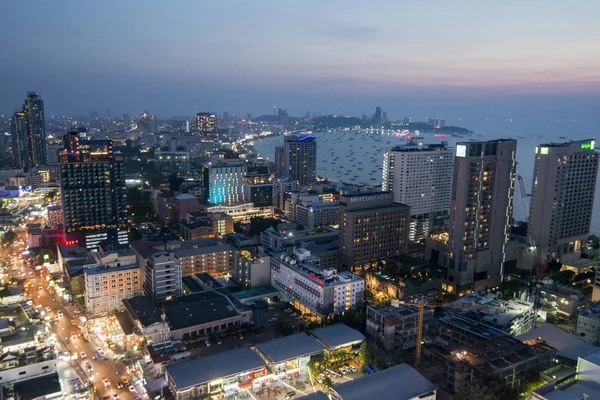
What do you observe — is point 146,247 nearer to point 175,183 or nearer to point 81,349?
point 81,349

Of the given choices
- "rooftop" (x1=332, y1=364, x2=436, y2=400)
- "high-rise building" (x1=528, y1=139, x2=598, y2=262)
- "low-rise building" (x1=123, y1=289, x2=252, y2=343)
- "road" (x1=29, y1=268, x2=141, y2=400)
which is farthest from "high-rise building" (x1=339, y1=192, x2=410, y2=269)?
"road" (x1=29, y1=268, x2=141, y2=400)

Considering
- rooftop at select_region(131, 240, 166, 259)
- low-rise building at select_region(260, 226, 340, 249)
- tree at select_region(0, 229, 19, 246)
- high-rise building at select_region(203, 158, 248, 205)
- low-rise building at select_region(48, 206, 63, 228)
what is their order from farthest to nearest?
high-rise building at select_region(203, 158, 248, 205), low-rise building at select_region(48, 206, 63, 228), tree at select_region(0, 229, 19, 246), low-rise building at select_region(260, 226, 340, 249), rooftop at select_region(131, 240, 166, 259)

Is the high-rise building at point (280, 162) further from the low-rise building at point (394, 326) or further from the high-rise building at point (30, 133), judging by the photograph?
the high-rise building at point (30, 133)

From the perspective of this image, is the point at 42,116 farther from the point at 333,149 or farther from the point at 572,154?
the point at 572,154

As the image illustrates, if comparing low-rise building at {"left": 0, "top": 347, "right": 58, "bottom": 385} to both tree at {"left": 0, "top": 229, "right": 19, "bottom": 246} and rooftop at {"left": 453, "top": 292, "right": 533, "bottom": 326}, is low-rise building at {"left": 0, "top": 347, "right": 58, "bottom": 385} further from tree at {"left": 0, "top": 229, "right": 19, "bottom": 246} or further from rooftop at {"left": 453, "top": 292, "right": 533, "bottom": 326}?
tree at {"left": 0, "top": 229, "right": 19, "bottom": 246}

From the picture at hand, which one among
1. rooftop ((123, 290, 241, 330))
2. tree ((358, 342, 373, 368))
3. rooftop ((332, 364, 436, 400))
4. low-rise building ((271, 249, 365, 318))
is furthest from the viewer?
low-rise building ((271, 249, 365, 318))

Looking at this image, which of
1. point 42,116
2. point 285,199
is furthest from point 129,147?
point 285,199
